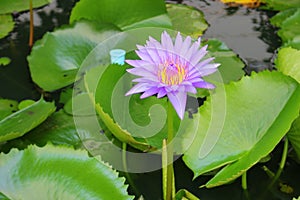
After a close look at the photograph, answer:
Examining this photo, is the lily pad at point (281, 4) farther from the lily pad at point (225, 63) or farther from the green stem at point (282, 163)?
the green stem at point (282, 163)

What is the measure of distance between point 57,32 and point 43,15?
1.75ft

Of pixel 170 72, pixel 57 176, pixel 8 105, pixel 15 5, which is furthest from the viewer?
pixel 15 5

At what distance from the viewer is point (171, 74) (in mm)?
914

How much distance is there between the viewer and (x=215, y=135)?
123 centimetres

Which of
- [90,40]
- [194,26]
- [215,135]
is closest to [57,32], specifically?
[90,40]

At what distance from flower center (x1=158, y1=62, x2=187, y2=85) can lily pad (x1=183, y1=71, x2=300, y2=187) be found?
333 millimetres

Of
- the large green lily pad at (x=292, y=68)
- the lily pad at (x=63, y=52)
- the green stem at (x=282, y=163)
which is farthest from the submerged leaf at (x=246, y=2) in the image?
the green stem at (x=282, y=163)

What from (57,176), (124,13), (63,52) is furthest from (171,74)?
(124,13)

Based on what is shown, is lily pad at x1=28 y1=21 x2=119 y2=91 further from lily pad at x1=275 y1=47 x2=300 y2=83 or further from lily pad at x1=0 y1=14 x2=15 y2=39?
lily pad at x1=275 y1=47 x2=300 y2=83

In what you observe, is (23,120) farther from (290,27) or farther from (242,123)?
(290,27)

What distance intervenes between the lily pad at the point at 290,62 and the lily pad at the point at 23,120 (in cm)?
67

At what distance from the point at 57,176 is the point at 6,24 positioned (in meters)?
1.20

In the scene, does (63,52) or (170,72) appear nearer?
(170,72)

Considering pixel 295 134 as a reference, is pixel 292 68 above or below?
above
